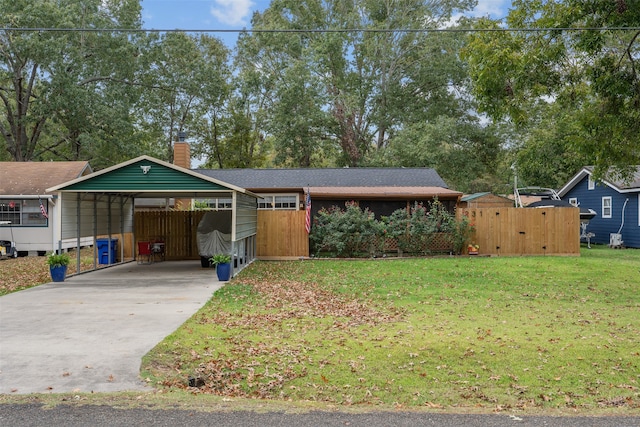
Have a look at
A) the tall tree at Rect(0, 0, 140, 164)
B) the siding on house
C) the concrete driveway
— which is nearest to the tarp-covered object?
the concrete driveway

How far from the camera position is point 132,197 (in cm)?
1877

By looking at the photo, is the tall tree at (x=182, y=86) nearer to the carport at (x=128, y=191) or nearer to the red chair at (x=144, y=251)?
the red chair at (x=144, y=251)

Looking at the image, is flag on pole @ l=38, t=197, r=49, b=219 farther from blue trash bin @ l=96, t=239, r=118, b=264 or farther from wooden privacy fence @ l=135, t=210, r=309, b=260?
blue trash bin @ l=96, t=239, r=118, b=264

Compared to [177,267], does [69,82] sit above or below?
above

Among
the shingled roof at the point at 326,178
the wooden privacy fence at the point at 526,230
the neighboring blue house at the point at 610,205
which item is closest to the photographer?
the wooden privacy fence at the point at 526,230

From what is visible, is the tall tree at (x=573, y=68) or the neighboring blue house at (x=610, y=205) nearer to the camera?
the tall tree at (x=573, y=68)

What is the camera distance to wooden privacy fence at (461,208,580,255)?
19.2 m

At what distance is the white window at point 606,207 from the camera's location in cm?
2538

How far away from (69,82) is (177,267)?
50.0 feet

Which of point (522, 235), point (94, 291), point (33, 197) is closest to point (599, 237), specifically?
point (522, 235)

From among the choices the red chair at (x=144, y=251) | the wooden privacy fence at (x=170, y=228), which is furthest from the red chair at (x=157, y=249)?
the wooden privacy fence at (x=170, y=228)

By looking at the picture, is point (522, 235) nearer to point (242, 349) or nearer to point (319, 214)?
point (319, 214)

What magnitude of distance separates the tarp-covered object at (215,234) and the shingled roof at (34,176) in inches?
334

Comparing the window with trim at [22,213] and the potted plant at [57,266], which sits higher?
the window with trim at [22,213]
